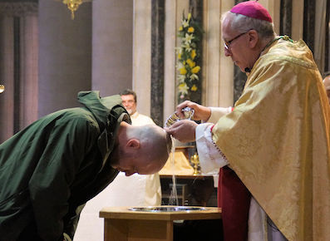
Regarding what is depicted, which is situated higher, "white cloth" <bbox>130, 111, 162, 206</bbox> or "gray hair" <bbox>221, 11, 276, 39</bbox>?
"gray hair" <bbox>221, 11, 276, 39</bbox>

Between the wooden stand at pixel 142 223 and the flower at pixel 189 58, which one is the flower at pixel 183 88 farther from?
the wooden stand at pixel 142 223

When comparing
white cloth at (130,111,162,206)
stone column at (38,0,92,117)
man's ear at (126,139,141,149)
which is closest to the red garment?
man's ear at (126,139,141,149)

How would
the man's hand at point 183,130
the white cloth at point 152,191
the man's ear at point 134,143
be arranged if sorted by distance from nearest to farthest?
the man's ear at point 134,143 < the man's hand at point 183,130 < the white cloth at point 152,191

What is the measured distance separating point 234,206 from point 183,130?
1.57 ft

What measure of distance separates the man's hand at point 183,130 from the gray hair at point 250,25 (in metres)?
0.61

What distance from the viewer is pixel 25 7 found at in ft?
49.7

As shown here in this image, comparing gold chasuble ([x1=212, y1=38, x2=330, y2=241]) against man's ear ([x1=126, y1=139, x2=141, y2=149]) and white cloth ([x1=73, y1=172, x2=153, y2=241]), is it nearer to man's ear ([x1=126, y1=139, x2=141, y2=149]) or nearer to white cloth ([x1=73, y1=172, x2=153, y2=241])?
man's ear ([x1=126, y1=139, x2=141, y2=149])

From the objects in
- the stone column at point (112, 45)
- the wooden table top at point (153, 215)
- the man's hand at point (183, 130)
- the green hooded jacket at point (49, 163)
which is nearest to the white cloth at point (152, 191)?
the man's hand at point (183, 130)

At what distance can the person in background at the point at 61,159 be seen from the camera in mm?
2303

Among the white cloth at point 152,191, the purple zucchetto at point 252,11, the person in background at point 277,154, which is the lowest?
the white cloth at point 152,191

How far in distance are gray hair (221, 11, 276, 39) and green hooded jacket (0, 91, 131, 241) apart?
1.10 meters

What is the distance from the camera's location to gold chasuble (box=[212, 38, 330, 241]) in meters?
2.95

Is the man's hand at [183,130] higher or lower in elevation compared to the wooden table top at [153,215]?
higher

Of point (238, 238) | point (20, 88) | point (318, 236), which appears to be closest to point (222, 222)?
point (238, 238)
